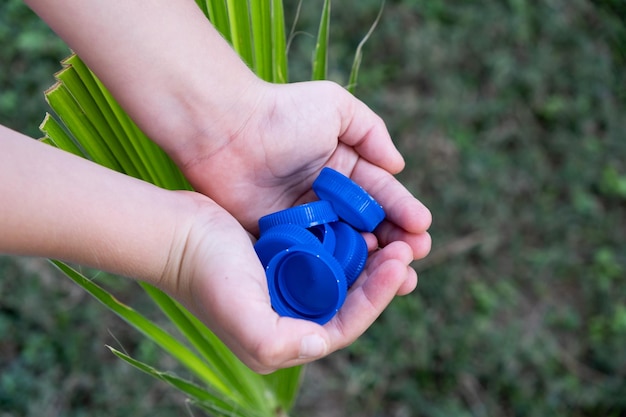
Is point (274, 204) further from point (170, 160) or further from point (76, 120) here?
point (76, 120)

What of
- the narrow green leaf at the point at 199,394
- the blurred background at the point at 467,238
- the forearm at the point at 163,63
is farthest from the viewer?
the blurred background at the point at 467,238

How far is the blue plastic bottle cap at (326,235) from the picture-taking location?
1.44 metres

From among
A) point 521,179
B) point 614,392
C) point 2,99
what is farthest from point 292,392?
point 2,99

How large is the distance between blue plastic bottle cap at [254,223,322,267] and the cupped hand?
0.06 m

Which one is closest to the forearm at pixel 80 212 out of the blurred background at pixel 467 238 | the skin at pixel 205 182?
the skin at pixel 205 182

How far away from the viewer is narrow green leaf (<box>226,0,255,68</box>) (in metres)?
1.39

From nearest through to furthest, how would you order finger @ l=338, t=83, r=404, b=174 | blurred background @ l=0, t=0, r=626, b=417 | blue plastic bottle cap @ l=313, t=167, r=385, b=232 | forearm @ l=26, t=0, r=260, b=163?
forearm @ l=26, t=0, r=260, b=163
blue plastic bottle cap @ l=313, t=167, r=385, b=232
finger @ l=338, t=83, r=404, b=174
blurred background @ l=0, t=0, r=626, b=417

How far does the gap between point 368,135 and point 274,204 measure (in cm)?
26

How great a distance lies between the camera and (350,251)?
139cm

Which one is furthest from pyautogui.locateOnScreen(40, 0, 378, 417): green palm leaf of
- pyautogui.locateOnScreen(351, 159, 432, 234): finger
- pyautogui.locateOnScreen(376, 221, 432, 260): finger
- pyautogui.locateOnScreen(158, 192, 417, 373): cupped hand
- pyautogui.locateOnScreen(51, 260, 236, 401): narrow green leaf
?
pyautogui.locateOnScreen(376, 221, 432, 260): finger

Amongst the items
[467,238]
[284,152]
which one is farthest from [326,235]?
[467,238]

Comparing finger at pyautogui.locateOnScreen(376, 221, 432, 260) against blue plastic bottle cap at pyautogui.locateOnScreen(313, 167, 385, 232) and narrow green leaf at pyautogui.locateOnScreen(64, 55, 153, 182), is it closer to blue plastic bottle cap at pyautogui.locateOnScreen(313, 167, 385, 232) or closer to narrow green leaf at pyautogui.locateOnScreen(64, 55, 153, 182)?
blue plastic bottle cap at pyautogui.locateOnScreen(313, 167, 385, 232)

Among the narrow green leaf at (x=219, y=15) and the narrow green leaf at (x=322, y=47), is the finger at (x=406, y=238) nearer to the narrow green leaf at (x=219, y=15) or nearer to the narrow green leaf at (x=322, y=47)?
the narrow green leaf at (x=322, y=47)

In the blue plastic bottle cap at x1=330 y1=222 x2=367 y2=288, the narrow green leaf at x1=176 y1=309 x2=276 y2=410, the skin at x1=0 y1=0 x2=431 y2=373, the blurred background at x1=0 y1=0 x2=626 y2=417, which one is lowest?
the blurred background at x1=0 y1=0 x2=626 y2=417
